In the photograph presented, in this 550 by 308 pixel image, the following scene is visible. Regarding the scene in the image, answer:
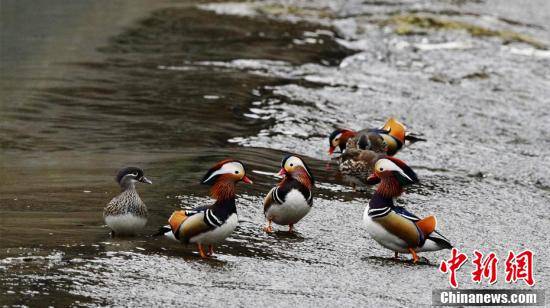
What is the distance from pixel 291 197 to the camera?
896 centimetres

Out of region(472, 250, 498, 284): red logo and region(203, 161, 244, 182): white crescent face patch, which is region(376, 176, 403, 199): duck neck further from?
region(203, 161, 244, 182): white crescent face patch

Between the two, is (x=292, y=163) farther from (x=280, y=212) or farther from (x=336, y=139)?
(x=336, y=139)

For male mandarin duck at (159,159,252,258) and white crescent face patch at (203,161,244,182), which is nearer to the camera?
male mandarin duck at (159,159,252,258)

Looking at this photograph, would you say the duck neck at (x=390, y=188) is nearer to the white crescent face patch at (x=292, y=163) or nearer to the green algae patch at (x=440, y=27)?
the white crescent face patch at (x=292, y=163)

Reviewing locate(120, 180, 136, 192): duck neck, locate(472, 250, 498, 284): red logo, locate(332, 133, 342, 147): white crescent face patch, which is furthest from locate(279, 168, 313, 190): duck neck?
locate(332, 133, 342, 147): white crescent face patch

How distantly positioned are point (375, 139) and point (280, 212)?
3215 millimetres

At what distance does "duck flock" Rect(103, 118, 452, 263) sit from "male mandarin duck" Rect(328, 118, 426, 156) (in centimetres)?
268

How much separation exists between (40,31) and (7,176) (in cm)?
865

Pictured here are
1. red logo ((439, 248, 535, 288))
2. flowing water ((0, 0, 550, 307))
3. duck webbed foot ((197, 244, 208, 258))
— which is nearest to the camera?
flowing water ((0, 0, 550, 307))

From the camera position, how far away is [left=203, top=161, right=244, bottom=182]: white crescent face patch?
27.5 ft

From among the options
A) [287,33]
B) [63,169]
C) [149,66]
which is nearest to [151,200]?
[63,169]

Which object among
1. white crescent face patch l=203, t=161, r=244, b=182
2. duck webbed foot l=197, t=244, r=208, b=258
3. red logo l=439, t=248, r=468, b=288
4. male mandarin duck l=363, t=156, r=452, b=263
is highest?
white crescent face patch l=203, t=161, r=244, b=182

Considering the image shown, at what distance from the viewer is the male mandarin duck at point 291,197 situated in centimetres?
897

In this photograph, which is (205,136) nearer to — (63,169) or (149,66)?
(63,169)
